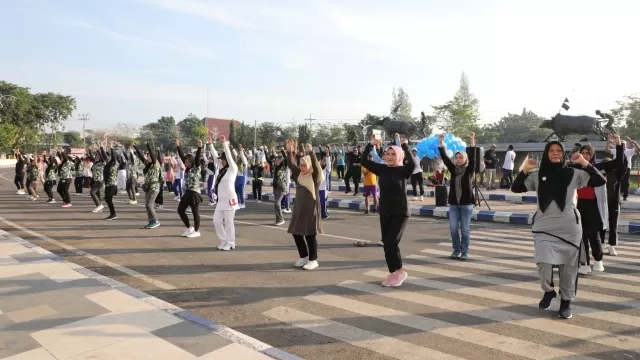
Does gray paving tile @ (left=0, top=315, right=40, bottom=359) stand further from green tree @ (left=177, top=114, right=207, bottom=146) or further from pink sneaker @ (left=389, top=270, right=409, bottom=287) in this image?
green tree @ (left=177, top=114, right=207, bottom=146)

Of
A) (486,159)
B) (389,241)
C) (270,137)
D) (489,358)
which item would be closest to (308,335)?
(489,358)

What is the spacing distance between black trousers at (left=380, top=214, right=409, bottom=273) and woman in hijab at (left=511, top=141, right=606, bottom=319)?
61.0 inches

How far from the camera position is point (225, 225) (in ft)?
27.9

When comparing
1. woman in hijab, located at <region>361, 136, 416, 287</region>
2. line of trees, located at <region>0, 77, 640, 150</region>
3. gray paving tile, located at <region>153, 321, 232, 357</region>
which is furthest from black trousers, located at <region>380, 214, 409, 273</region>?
line of trees, located at <region>0, 77, 640, 150</region>

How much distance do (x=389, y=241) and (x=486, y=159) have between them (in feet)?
47.7

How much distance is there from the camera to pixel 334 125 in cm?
7388

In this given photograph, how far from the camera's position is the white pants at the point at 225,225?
8367 mm

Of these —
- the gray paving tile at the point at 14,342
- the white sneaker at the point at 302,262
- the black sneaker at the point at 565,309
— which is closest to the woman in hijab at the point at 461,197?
the white sneaker at the point at 302,262

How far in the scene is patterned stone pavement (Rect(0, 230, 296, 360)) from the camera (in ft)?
12.9

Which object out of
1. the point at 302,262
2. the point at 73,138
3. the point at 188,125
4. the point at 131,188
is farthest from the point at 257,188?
the point at 73,138

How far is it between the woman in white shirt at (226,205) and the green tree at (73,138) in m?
98.9

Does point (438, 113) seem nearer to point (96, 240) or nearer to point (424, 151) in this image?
point (424, 151)

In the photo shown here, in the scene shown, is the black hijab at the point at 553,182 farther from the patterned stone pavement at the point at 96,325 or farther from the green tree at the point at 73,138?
the green tree at the point at 73,138

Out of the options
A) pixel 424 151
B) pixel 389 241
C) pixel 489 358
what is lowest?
pixel 489 358
